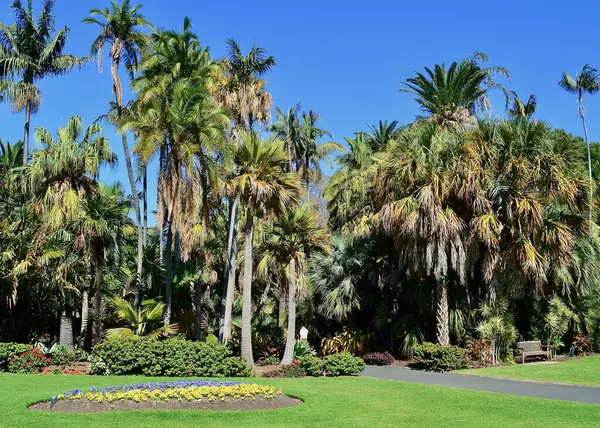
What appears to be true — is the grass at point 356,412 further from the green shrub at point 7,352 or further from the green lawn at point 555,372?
the green shrub at point 7,352

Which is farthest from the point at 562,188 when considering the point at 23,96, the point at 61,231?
the point at 23,96

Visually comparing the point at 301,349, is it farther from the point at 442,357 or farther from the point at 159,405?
the point at 159,405

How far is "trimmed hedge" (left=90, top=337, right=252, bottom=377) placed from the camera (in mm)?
18031

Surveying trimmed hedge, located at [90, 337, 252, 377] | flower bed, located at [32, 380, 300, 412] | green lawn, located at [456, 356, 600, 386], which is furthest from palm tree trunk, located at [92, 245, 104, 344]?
green lawn, located at [456, 356, 600, 386]

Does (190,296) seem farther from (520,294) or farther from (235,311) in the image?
(520,294)

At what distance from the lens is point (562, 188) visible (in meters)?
20.2

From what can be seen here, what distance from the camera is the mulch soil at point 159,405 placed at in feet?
36.2

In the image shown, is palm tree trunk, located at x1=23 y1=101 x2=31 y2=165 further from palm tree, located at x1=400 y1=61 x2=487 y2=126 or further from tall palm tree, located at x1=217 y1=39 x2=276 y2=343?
palm tree, located at x1=400 y1=61 x2=487 y2=126

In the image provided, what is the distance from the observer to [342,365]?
1881cm

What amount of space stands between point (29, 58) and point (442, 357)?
84.4 feet

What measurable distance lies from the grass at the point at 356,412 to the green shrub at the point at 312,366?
11.6 ft

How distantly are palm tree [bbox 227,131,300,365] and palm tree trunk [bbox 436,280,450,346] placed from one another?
6390 millimetres

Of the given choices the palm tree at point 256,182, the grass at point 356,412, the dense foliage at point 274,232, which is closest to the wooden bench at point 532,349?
the dense foliage at point 274,232

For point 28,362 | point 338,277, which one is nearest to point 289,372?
point 338,277
